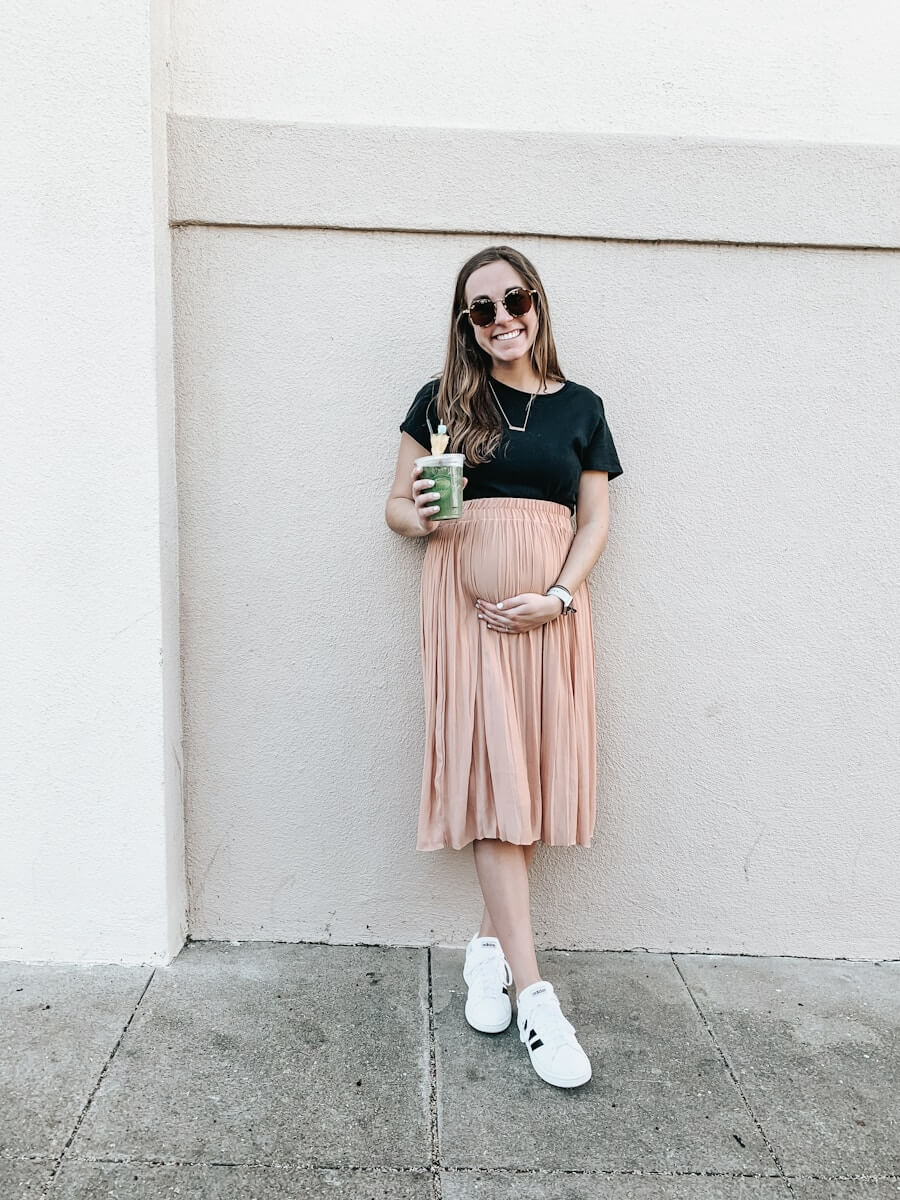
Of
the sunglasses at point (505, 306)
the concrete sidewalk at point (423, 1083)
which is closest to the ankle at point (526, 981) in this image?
the concrete sidewalk at point (423, 1083)

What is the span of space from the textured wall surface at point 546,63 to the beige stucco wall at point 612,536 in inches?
4.5

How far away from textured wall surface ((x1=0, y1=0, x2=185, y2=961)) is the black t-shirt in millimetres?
815

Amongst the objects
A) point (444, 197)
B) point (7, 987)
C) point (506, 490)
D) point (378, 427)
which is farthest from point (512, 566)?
point (7, 987)

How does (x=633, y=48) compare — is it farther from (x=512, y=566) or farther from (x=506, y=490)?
(x=512, y=566)

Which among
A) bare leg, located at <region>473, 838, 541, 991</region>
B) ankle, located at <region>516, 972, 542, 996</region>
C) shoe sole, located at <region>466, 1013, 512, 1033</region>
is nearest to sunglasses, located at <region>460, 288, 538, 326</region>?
bare leg, located at <region>473, 838, 541, 991</region>

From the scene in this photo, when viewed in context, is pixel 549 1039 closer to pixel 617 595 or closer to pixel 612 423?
pixel 617 595

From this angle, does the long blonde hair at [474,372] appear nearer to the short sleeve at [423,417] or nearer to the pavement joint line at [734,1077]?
the short sleeve at [423,417]

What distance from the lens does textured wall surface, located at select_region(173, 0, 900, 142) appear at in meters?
2.67

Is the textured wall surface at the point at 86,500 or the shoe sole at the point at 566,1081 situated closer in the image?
the shoe sole at the point at 566,1081

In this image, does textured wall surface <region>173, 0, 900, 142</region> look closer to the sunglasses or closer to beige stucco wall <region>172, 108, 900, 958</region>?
beige stucco wall <region>172, 108, 900, 958</region>

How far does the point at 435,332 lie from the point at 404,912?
190cm

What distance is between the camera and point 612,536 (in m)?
2.82

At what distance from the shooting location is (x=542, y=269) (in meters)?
2.72

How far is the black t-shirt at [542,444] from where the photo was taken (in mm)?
2477
